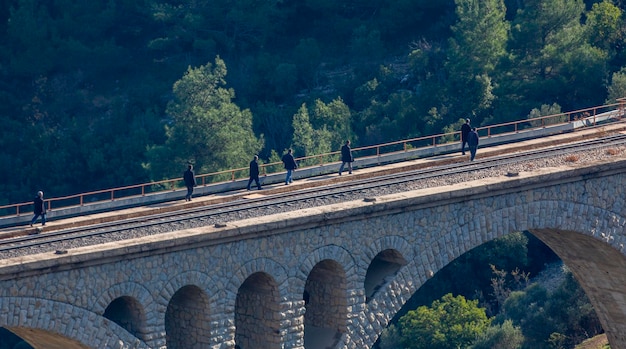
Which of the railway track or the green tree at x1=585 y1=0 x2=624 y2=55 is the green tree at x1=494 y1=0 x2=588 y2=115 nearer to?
the green tree at x1=585 y1=0 x2=624 y2=55

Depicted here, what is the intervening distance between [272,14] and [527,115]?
23269mm

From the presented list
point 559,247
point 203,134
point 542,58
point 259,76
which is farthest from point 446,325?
point 259,76

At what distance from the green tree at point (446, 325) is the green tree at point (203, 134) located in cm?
1407

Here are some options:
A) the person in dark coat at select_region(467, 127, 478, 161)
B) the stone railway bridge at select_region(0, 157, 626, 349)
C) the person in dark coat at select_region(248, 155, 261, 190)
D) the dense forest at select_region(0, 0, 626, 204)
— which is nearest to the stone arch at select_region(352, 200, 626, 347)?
the stone railway bridge at select_region(0, 157, 626, 349)

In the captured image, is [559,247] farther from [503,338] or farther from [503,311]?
[503,311]

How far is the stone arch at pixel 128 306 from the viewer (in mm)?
31922

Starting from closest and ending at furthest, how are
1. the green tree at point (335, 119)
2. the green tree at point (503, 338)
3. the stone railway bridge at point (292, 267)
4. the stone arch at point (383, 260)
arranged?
the stone railway bridge at point (292, 267) → the stone arch at point (383, 260) → the green tree at point (503, 338) → the green tree at point (335, 119)

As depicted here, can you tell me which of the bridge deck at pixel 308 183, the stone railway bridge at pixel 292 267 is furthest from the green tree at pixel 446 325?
the stone railway bridge at pixel 292 267

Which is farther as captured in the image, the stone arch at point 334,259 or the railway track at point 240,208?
the stone arch at point 334,259

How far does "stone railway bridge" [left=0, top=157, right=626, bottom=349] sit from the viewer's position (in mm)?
31594

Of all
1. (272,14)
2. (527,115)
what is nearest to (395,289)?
(527,115)

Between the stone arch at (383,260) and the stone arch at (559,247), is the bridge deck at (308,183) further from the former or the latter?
the stone arch at (383,260)

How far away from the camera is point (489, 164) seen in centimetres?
4197

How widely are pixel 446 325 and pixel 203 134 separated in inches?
A: 685
